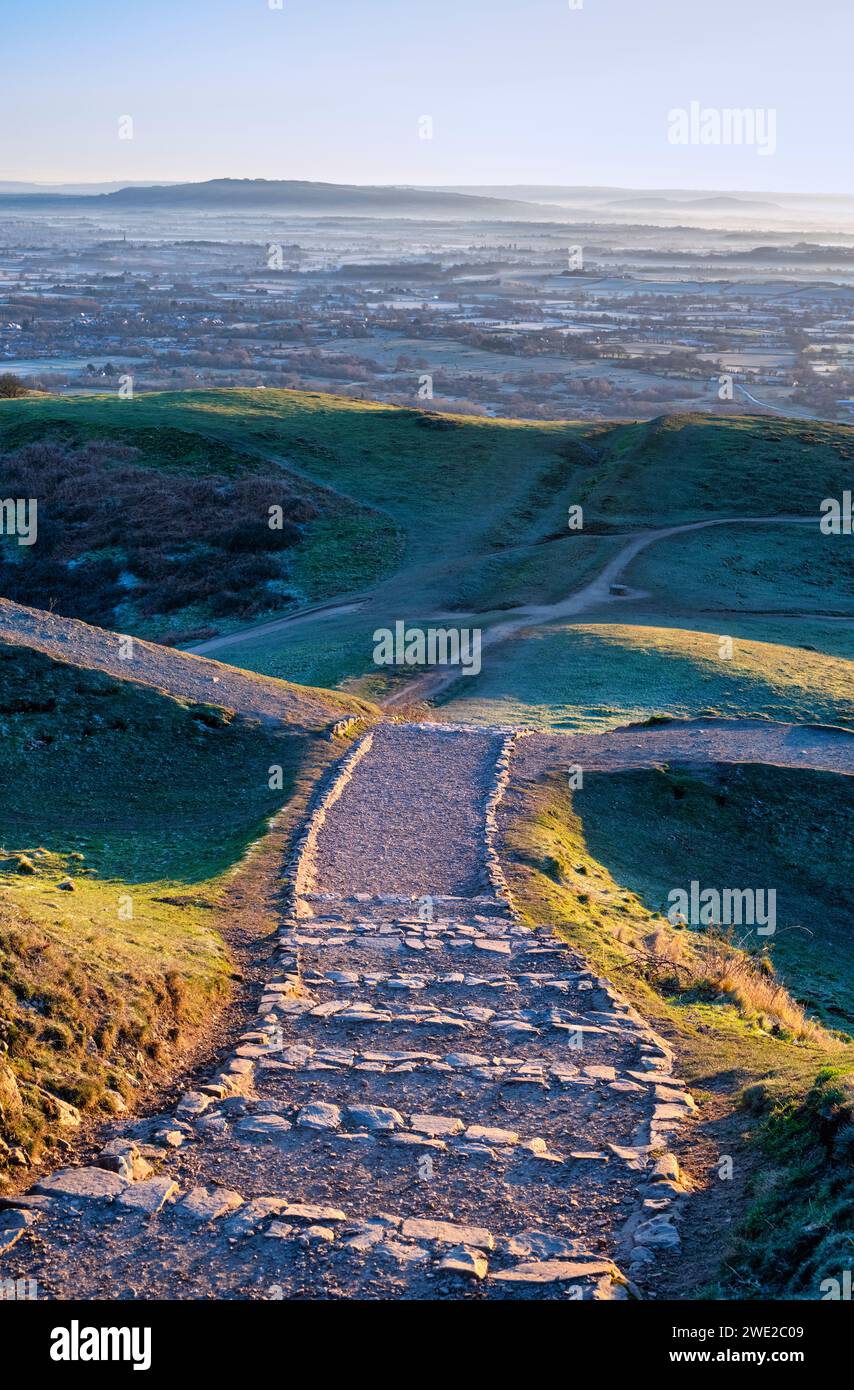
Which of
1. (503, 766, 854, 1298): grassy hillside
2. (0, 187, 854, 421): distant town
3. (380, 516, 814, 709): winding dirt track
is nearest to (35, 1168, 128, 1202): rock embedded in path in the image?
(503, 766, 854, 1298): grassy hillside

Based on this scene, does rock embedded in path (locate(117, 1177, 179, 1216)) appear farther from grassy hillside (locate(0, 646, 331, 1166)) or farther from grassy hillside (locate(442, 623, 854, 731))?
grassy hillside (locate(442, 623, 854, 731))

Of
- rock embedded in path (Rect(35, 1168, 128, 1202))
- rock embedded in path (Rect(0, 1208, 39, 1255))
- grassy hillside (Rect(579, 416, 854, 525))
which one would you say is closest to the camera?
rock embedded in path (Rect(0, 1208, 39, 1255))

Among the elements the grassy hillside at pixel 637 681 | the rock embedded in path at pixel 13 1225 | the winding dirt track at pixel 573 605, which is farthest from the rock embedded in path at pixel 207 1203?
the winding dirt track at pixel 573 605

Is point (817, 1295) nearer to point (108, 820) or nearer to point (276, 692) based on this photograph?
point (108, 820)

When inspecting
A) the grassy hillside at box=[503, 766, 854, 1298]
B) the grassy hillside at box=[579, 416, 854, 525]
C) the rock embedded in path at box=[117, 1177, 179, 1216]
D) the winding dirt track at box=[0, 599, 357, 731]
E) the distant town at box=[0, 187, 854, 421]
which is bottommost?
the grassy hillside at box=[503, 766, 854, 1298]

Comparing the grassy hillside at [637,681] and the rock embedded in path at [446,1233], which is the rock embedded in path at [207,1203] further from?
the grassy hillside at [637,681]

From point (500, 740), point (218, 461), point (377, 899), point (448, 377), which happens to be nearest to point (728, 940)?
point (377, 899)

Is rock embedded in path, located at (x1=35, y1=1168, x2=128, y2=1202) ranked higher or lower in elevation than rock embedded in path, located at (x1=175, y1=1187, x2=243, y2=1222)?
higher
